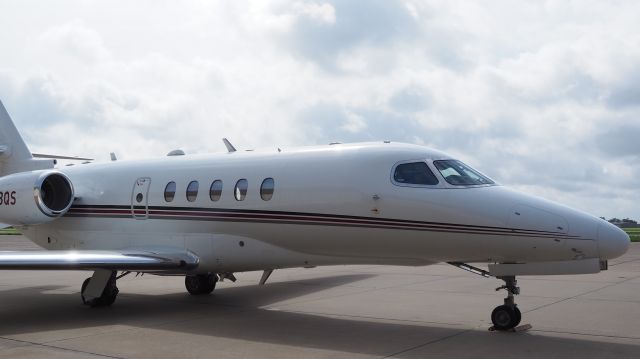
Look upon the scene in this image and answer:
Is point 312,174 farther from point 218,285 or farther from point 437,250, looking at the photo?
point 218,285

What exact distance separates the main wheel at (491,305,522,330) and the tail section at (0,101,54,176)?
38.2 feet

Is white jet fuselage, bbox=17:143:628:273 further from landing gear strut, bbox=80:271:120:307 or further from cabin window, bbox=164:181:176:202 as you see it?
landing gear strut, bbox=80:271:120:307

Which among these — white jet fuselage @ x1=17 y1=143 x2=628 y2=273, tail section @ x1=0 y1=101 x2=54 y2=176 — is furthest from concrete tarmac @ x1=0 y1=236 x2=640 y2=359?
tail section @ x1=0 y1=101 x2=54 y2=176

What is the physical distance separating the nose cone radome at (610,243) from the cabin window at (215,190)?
6.29 metres

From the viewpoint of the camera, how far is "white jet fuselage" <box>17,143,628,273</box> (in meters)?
8.52

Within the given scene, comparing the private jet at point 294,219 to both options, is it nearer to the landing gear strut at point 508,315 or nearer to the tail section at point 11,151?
the landing gear strut at point 508,315

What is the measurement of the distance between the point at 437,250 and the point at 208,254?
429 cm

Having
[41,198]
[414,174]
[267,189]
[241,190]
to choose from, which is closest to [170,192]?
[241,190]

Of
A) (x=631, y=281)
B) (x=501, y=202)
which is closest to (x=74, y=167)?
(x=501, y=202)

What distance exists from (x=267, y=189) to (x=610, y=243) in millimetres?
5321

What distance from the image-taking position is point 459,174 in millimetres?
9320

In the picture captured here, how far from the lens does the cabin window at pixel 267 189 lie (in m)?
10.8

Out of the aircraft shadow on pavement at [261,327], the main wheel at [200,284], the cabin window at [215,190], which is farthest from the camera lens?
the main wheel at [200,284]

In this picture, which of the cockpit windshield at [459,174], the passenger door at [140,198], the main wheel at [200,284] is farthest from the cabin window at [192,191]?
the cockpit windshield at [459,174]
